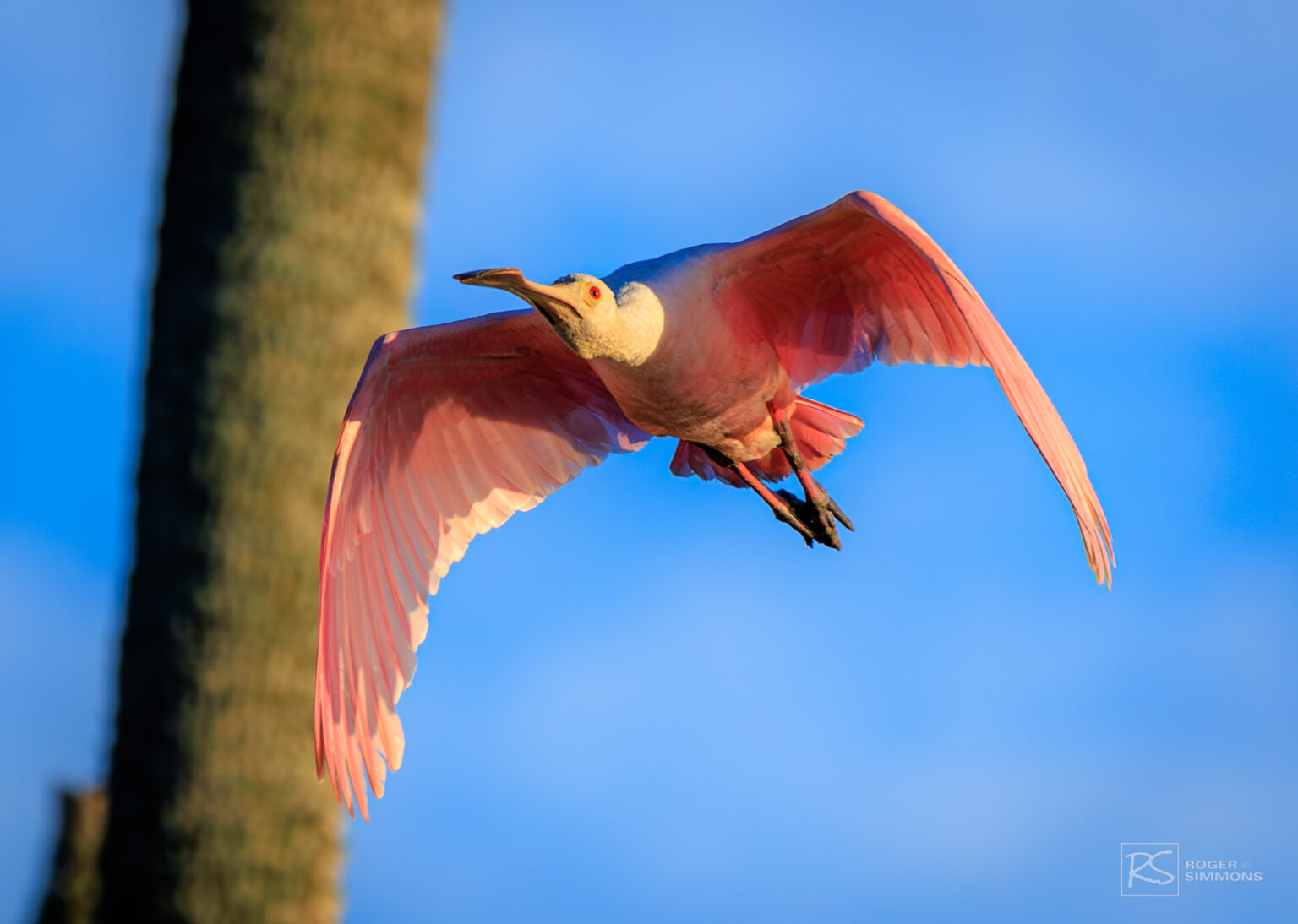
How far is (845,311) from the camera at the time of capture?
5.56 m

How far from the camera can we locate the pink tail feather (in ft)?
20.1

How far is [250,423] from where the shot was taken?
5.10 meters

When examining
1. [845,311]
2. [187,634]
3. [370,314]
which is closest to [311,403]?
[370,314]

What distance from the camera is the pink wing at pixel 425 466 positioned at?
567 cm

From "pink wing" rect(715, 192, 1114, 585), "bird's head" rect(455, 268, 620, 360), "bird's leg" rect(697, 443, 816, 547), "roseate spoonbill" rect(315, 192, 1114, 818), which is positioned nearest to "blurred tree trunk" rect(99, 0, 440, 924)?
"roseate spoonbill" rect(315, 192, 1114, 818)

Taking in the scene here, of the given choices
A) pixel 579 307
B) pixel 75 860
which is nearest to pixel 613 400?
pixel 579 307

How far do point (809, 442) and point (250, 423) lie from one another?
94.0 inches

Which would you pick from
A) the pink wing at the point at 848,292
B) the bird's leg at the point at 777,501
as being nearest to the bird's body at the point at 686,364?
the pink wing at the point at 848,292

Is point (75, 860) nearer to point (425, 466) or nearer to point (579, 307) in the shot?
point (425, 466)

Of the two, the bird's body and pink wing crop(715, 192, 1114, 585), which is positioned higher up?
pink wing crop(715, 192, 1114, 585)

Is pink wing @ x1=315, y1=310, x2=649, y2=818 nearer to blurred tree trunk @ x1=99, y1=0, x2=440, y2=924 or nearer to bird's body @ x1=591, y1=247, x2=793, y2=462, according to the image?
blurred tree trunk @ x1=99, y1=0, x2=440, y2=924

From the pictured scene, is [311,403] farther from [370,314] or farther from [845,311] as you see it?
[845,311]

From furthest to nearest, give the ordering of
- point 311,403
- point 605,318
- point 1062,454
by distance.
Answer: point 311,403, point 605,318, point 1062,454

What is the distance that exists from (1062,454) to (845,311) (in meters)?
1.45
